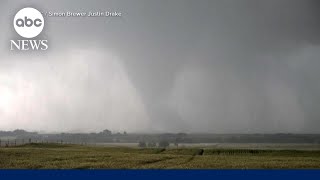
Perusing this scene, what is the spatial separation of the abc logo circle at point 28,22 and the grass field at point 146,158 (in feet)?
10.0

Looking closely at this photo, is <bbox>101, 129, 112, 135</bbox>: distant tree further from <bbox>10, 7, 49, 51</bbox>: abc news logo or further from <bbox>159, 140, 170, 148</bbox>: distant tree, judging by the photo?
<bbox>10, 7, 49, 51</bbox>: abc news logo

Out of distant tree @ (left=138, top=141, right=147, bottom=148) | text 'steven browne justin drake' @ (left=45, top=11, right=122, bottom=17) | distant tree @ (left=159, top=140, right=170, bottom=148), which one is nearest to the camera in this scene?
text 'steven browne justin drake' @ (left=45, top=11, right=122, bottom=17)

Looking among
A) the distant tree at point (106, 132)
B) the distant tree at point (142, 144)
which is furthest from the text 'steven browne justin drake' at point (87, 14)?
the distant tree at point (142, 144)

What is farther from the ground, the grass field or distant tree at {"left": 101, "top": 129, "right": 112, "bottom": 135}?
distant tree at {"left": 101, "top": 129, "right": 112, "bottom": 135}

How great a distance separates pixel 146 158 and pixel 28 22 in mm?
4747

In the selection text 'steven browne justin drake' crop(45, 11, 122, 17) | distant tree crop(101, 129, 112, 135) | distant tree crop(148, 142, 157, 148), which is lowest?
distant tree crop(148, 142, 157, 148)

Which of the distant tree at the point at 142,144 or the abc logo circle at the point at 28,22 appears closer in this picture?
the abc logo circle at the point at 28,22

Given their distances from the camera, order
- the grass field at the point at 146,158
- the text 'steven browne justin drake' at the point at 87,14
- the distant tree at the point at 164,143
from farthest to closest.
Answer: the distant tree at the point at 164,143 < the text 'steven browne justin drake' at the point at 87,14 < the grass field at the point at 146,158

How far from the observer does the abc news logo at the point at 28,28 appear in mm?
15555

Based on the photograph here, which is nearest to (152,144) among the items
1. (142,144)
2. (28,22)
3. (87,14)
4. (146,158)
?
(142,144)

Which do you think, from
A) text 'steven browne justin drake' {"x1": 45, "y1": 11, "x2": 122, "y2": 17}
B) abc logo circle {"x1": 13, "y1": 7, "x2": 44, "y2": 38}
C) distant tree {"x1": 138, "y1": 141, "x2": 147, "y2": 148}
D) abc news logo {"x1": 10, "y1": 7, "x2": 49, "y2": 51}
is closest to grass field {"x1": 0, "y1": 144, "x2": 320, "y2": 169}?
distant tree {"x1": 138, "y1": 141, "x2": 147, "y2": 148}

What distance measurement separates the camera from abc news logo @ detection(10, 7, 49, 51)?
15.6 metres

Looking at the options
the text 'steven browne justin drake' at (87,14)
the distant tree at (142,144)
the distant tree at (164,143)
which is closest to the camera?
the text 'steven browne justin drake' at (87,14)

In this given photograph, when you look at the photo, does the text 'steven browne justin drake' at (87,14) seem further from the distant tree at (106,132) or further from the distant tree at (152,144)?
the distant tree at (152,144)
